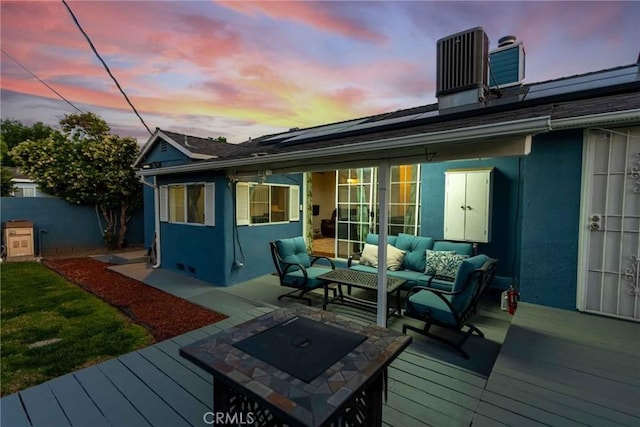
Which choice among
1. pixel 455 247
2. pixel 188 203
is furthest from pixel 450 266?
pixel 188 203

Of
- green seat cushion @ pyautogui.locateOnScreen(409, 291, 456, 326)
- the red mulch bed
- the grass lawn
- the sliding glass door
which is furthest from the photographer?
the sliding glass door

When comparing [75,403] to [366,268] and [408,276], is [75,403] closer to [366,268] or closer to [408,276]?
[366,268]

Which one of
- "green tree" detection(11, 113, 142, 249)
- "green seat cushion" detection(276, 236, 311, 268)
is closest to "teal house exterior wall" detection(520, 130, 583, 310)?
"green seat cushion" detection(276, 236, 311, 268)

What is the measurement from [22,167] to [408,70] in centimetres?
1187

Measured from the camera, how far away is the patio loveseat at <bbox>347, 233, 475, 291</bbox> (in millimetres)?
4297

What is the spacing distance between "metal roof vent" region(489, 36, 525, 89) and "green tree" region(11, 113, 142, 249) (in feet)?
36.2

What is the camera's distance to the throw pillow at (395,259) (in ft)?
16.0

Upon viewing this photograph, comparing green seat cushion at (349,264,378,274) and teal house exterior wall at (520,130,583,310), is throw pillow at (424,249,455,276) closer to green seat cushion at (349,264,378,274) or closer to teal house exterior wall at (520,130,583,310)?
green seat cushion at (349,264,378,274)

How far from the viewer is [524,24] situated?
16.2 ft

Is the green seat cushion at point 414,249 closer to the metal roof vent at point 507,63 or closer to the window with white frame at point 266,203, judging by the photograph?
the window with white frame at point 266,203

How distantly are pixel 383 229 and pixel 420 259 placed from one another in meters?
1.87

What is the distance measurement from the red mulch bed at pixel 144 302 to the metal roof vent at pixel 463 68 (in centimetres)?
469

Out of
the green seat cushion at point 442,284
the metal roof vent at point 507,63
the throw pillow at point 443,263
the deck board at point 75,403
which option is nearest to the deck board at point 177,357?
the deck board at point 75,403

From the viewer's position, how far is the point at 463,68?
162 inches
